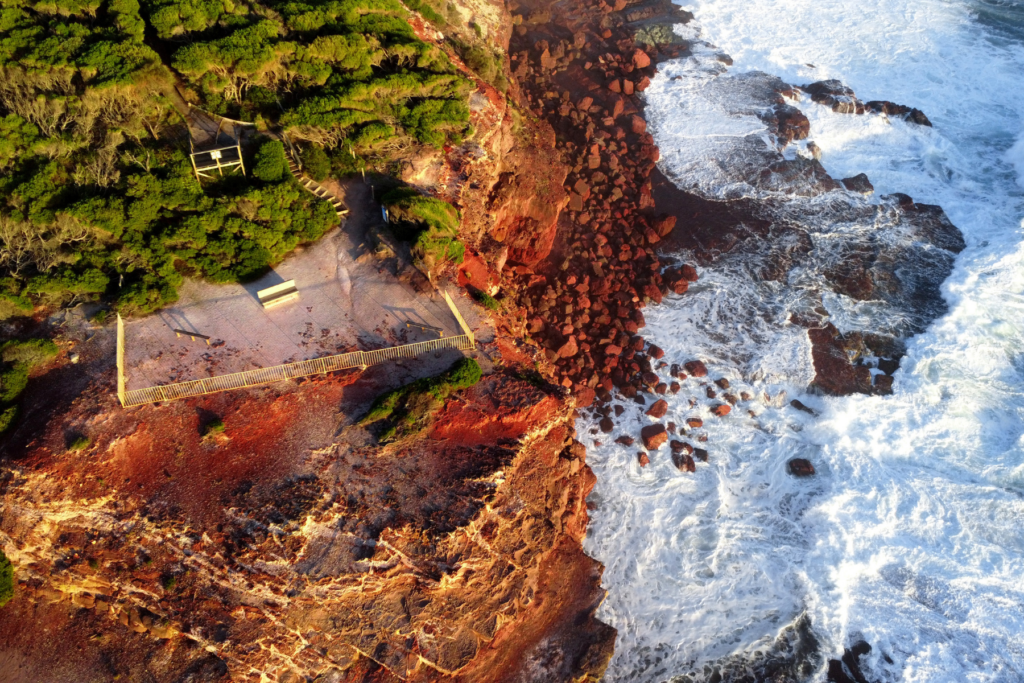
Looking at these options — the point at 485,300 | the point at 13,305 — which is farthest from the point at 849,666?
the point at 13,305

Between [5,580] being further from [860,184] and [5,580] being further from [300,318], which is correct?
[860,184]

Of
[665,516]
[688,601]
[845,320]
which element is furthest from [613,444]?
[845,320]

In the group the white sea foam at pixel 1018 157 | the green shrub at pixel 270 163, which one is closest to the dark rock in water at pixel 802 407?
the white sea foam at pixel 1018 157

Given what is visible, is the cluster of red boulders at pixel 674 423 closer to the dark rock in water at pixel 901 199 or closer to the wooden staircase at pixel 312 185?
the wooden staircase at pixel 312 185

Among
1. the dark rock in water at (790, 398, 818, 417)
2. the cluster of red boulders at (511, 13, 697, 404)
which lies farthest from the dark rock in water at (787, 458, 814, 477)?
the cluster of red boulders at (511, 13, 697, 404)

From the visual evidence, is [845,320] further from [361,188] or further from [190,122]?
[190,122]

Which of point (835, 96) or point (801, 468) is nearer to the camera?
point (801, 468)

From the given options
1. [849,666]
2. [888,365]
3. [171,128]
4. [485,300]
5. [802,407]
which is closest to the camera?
[849,666]
